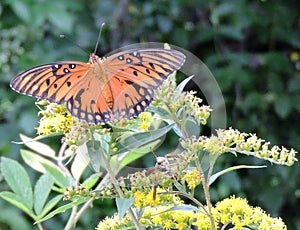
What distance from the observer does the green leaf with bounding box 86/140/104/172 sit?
0.83m

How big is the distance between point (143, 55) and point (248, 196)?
1467 millimetres

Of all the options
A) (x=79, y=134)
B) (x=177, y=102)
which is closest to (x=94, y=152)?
(x=79, y=134)

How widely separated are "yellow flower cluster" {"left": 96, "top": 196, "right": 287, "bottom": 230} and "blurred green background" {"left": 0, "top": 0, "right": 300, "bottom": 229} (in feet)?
3.97

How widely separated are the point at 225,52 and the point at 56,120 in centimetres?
161

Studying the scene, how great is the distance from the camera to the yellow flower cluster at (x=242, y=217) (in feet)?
2.88

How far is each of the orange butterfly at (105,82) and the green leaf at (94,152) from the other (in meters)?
0.04

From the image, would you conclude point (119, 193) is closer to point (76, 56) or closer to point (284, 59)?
point (76, 56)

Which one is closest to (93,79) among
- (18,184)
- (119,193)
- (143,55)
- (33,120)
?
(143,55)

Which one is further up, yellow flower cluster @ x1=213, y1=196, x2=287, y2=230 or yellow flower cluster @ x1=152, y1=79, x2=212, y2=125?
yellow flower cluster @ x1=152, y1=79, x2=212, y2=125

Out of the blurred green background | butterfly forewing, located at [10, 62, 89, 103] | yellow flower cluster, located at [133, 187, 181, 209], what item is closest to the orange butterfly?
butterfly forewing, located at [10, 62, 89, 103]

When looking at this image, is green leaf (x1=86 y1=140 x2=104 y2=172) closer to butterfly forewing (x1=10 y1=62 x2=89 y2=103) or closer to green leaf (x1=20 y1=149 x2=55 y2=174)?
butterfly forewing (x1=10 y1=62 x2=89 y2=103)

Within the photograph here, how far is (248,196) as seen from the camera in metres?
2.29

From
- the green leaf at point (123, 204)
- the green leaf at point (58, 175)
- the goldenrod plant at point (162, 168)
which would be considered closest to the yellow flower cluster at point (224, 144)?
the goldenrod plant at point (162, 168)

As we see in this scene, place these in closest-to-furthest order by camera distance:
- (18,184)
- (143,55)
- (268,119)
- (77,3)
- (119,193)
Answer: (119,193)
(143,55)
(18,184)
(77,3)
(268,119)
